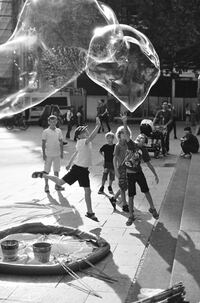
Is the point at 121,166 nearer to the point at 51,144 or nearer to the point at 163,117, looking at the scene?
the point at 51,144

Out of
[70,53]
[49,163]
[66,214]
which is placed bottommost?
[66,214]

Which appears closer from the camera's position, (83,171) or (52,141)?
(83,171)

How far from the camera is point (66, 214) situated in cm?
891

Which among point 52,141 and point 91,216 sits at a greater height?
point 52,141

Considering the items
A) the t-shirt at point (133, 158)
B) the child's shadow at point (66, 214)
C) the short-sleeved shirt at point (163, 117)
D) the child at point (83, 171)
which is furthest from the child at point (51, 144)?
the short-sleeved shirt at point (163, 117)

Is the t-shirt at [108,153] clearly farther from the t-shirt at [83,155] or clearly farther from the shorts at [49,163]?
the t-shirt at [83,155]

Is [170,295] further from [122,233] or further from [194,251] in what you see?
[122,233]

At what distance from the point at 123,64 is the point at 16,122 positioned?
65.5 ft

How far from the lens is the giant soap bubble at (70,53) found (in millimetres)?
7832

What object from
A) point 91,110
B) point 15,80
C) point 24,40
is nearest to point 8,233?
point 15,80

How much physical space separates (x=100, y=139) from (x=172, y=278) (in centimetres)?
1586

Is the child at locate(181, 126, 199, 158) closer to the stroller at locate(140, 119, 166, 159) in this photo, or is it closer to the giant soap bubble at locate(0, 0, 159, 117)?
the stroller at locate(140, 119, 166, 159)

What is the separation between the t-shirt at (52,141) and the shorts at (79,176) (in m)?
2.51

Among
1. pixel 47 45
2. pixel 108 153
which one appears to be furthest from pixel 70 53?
Answer: pixel 108 153
